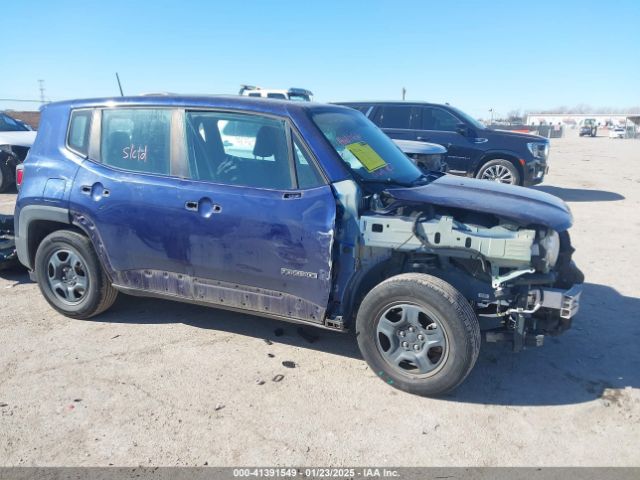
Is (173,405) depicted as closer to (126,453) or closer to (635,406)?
(126,453)

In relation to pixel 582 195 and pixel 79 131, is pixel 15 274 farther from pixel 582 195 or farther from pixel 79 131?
pixel 582 195

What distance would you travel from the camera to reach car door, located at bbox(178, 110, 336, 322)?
11.4 feet

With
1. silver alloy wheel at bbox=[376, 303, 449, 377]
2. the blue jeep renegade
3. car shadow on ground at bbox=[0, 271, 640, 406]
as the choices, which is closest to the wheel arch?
the blue jeep renegade

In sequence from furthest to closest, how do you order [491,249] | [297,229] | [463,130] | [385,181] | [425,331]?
[463,130]
[385,181]
[297,229]
[425,331]
[491,249]

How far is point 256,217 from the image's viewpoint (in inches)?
141

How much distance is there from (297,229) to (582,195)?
34.5 ft

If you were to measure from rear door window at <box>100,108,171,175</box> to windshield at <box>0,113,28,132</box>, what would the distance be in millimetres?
9061

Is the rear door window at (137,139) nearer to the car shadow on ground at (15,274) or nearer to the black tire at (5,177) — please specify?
the car shadow on ground at (15,274)

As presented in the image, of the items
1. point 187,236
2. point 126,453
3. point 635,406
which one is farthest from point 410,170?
point 126,453

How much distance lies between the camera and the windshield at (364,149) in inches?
148

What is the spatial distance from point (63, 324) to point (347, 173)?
283cm

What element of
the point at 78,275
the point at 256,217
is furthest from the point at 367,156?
the point at 78,275

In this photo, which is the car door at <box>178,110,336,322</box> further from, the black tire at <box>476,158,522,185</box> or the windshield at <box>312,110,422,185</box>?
the black tire at <box>476,158,522,185</box>

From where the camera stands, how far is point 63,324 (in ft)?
14.6
